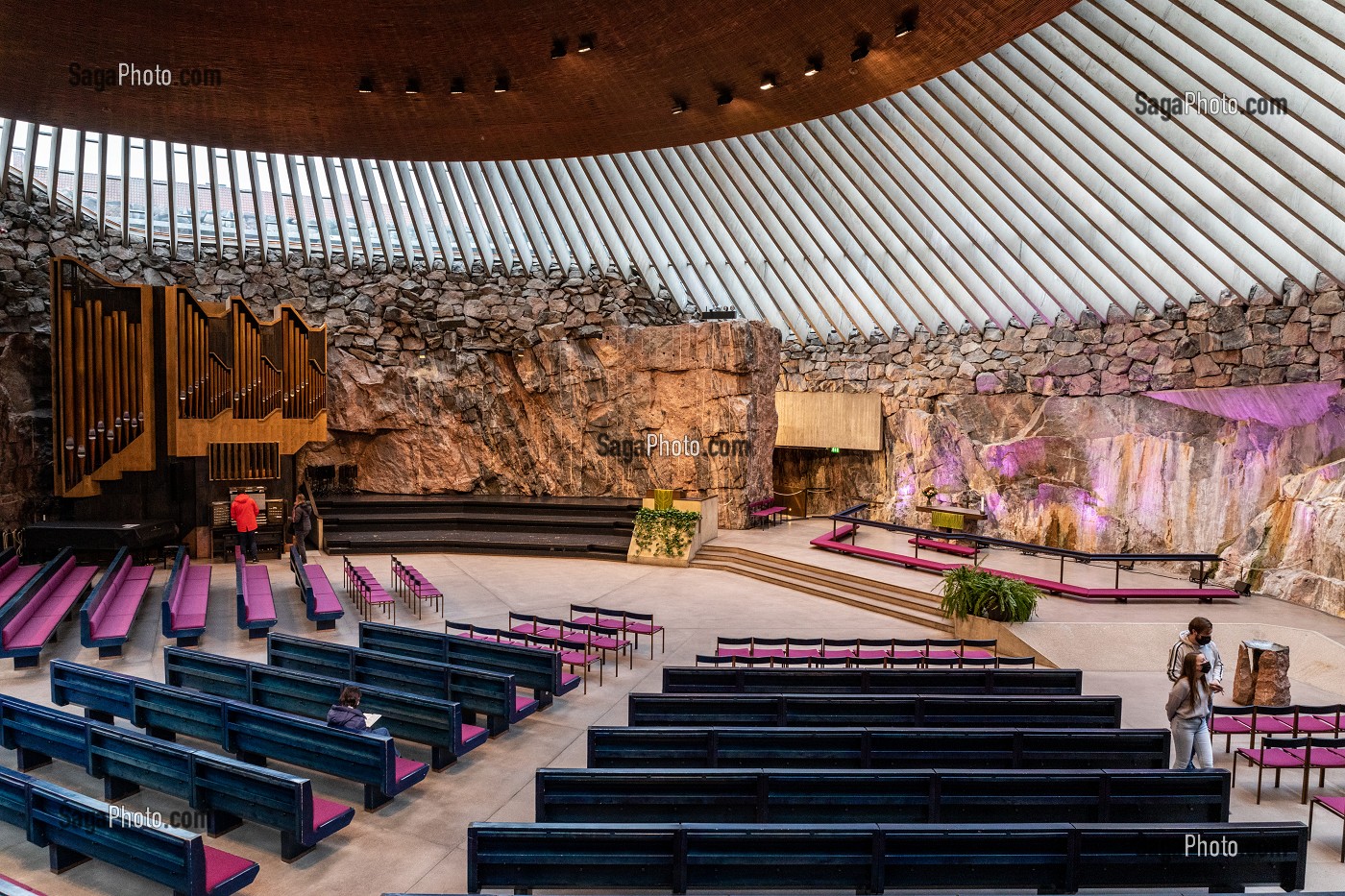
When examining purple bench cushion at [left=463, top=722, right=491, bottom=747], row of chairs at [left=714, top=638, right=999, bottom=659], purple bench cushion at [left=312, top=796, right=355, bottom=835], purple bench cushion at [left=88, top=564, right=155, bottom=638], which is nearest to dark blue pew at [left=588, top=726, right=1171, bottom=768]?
purple bench cushion at [left=463, top=722, right=491, bottom=747]

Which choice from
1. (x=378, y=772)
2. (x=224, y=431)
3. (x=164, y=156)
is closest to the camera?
(x=378, y=772)

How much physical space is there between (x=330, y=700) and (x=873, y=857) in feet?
12.2

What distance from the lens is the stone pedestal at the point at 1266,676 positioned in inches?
277

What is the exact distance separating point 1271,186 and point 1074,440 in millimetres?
6172

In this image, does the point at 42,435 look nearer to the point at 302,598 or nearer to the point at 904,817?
the point at 302,598

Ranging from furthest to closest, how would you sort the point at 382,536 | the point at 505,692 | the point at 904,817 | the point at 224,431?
the point at 382,536
the point at 224,431
the point at 505,692
the point at 904,817

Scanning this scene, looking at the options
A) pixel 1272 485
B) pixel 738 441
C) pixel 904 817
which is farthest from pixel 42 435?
pixel 1272 485

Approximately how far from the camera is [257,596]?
30.2ft

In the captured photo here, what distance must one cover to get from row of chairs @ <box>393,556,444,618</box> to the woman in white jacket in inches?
296

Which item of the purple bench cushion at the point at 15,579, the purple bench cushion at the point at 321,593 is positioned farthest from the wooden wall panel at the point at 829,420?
the purple bench cushion at the point at 15,579

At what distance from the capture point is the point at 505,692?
5.64 meters

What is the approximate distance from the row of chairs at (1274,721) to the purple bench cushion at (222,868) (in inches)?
217

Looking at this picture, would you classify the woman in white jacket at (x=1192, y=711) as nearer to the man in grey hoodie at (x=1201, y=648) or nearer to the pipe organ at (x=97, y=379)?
the man in grey hoodie at (x=1201, y=648)

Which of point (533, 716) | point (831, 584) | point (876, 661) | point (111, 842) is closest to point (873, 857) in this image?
point (111, 842)
